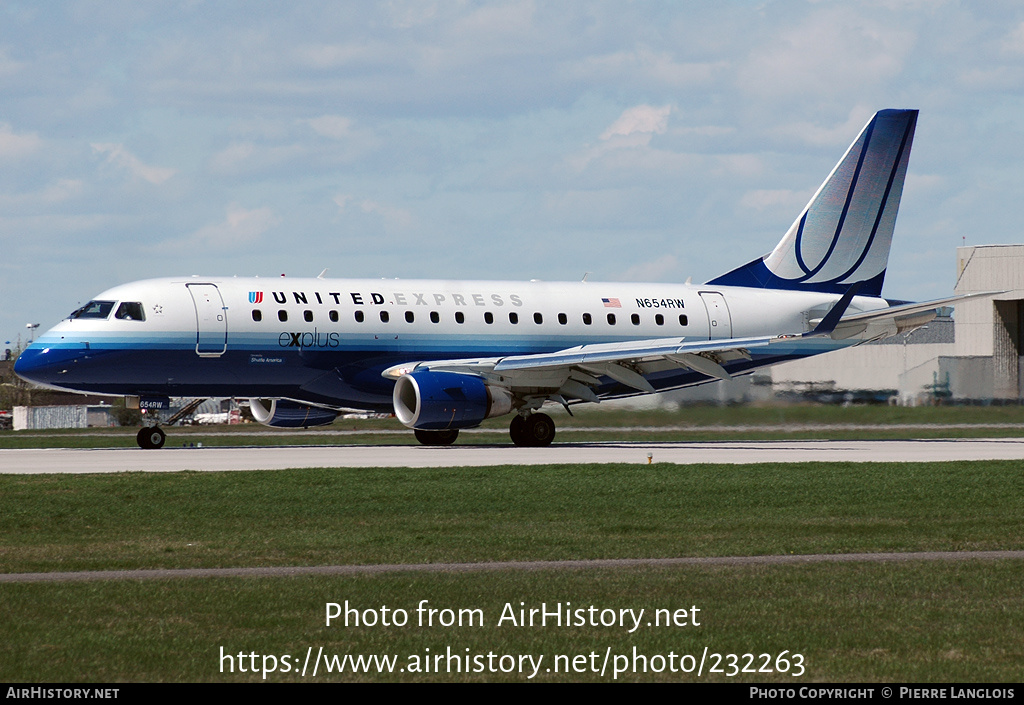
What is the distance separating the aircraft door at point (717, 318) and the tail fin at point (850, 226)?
1.93 meters

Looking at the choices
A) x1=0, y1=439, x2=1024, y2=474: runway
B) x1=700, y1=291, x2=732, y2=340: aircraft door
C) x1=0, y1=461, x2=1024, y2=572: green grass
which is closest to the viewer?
x1=0, y1=461, x2=1024, y2=572: green grass

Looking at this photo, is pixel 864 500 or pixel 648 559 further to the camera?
pixel 864 500

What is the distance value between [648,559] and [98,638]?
6.70 meters

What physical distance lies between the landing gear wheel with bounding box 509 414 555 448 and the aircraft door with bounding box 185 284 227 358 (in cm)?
877

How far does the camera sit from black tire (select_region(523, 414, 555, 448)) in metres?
39.6

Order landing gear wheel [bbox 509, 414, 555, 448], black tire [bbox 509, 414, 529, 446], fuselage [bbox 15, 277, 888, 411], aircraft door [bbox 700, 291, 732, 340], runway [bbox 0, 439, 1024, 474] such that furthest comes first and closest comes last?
aircraft door [bbox 700, 291, 732, 340]
black tire [bbox 509, 414, 529, 446]
landing gear wheel [bbox 509, 414, 555, 448]
fuselage [bbox 15, 277, 888, 411]
runway [bbox 0, 439, 1024, 474]

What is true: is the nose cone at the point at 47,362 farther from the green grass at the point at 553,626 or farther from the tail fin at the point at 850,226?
the green grass at the point at 553,626

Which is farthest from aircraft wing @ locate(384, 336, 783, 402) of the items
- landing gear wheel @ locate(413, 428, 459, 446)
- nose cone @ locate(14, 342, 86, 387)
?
nose cone @ locate(14, 342, 86, 387)

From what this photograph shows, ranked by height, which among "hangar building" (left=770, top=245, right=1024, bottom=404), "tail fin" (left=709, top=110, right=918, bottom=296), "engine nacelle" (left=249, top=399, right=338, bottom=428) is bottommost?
"engine nacelle" (left=249, top=399, right=338, bottom=428)

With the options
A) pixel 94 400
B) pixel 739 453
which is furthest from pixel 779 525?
pixel 94 400

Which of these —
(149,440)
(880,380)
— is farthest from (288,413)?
(880,380)

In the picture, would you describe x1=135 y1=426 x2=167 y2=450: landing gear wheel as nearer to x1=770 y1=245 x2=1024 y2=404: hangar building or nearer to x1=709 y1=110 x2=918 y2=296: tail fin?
x1=709 y1=110 x2=918 y2=296: tail fin
